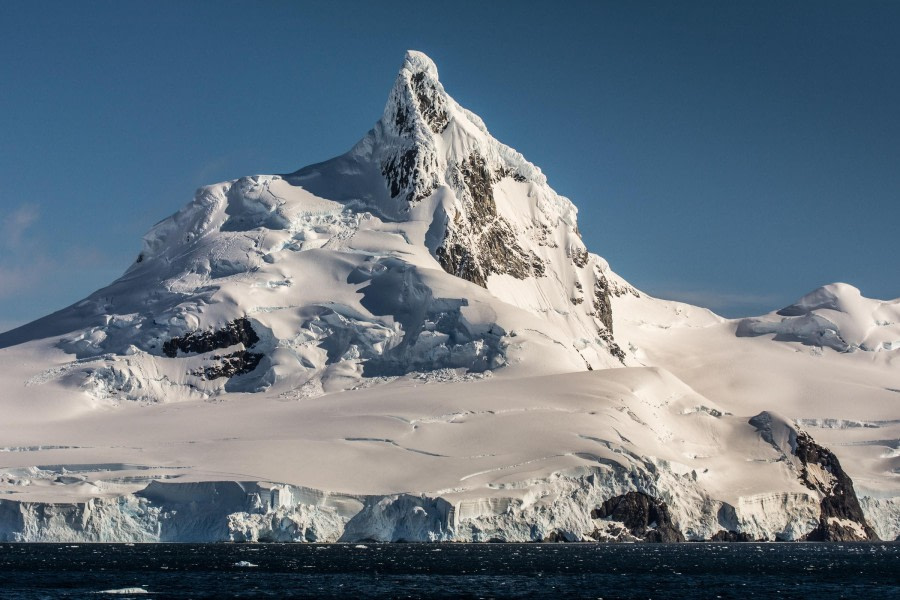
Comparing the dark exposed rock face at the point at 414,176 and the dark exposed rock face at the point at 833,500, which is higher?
the dark exposed rock face at the point at 414,176

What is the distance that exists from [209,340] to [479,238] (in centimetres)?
4241

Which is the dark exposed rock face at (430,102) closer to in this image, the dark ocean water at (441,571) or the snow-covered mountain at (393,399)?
the snow-covered mountain at (393,399)

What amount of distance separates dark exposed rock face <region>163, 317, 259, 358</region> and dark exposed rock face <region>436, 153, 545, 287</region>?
2889cm

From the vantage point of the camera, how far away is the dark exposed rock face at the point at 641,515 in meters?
122

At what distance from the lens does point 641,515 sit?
402 ft

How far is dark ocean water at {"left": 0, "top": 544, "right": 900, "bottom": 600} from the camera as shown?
73.5m

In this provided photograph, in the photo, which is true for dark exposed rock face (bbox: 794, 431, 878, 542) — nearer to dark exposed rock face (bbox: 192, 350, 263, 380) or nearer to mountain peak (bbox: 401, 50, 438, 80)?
dark exposed rock face (bbox: 192, 350, 263, 380)

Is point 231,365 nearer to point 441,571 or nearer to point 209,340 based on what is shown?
point 209,340

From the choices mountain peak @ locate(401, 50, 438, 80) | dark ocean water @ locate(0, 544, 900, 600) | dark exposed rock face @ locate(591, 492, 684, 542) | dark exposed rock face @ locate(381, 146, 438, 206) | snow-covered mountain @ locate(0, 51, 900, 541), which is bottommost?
dark ocean water @ locate(0, 544, 900, 600)

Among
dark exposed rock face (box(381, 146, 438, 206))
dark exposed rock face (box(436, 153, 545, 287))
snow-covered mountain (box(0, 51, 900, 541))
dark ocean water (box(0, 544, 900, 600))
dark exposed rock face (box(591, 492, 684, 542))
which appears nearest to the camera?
dark ocean water (box(0, 544, 900, 600))

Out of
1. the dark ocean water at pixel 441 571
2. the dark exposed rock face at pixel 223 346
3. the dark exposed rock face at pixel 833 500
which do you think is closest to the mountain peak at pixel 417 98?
the dark exposed rock face at pixel 223 346

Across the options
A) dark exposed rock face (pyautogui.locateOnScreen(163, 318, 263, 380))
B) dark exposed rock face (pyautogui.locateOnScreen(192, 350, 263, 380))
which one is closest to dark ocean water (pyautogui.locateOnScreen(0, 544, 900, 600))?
dark exposed rock face (pyautogui.locateOnScreen(192, 350, 263, 380))

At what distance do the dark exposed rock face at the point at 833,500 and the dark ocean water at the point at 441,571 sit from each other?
19.4m

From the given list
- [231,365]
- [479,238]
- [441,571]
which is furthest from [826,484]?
[231,365]
